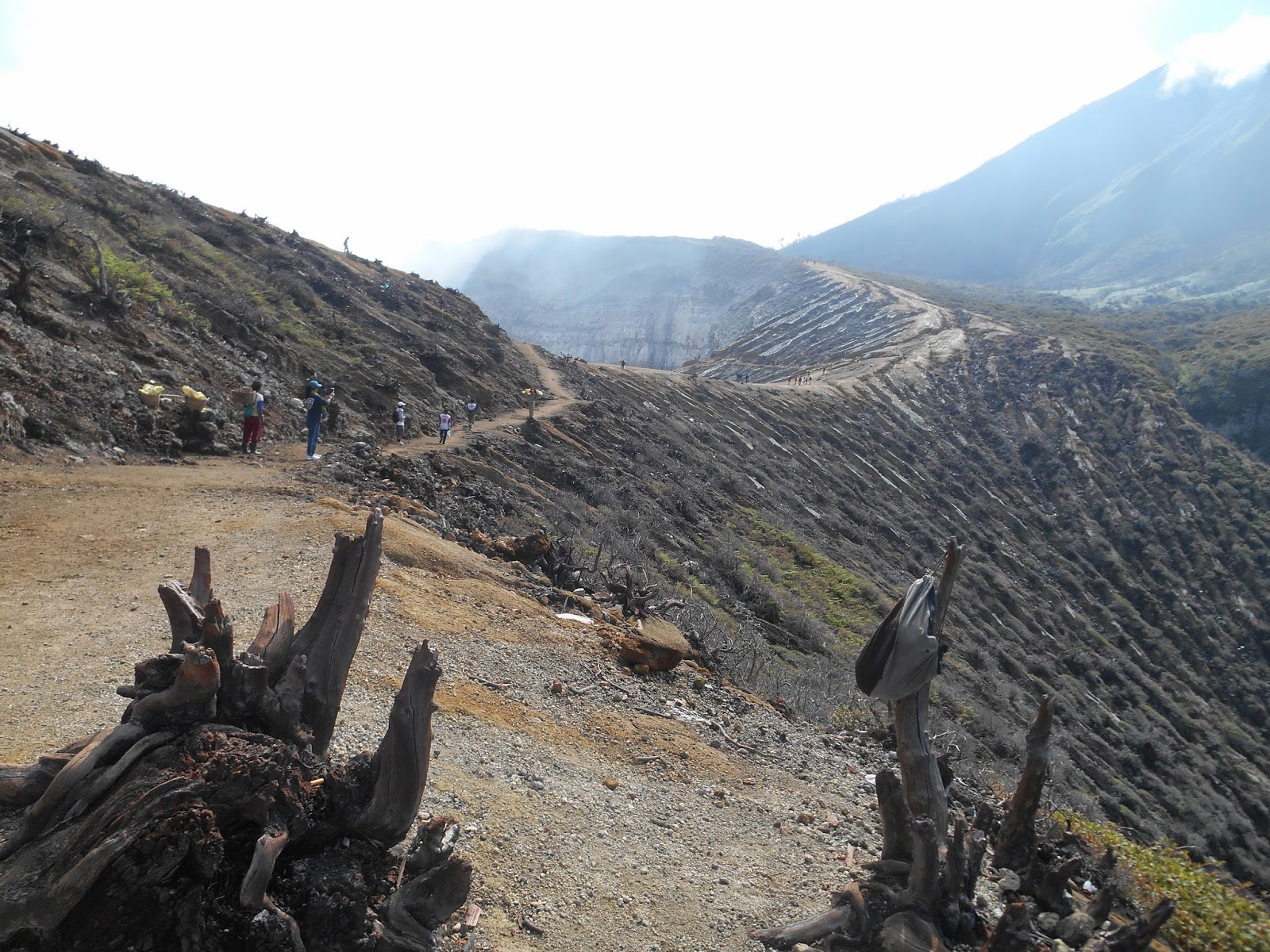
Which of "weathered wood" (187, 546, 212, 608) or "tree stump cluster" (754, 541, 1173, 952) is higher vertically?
"weathered wood" (187, 546, 212, 608)

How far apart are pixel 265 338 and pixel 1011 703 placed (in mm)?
20380

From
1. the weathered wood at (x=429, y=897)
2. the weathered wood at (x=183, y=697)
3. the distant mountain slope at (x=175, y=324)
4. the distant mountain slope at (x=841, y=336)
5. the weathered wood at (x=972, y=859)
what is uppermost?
the distant mountain slope at (x=841, y=336)

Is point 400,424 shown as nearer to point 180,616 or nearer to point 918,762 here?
point 180,616

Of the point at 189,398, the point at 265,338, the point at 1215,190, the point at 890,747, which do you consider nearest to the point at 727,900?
the point at 890,747

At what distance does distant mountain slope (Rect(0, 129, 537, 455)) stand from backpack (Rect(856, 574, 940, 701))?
10207mm

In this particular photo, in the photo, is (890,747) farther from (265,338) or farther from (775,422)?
(775,422)

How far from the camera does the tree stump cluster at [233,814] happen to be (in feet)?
7.19

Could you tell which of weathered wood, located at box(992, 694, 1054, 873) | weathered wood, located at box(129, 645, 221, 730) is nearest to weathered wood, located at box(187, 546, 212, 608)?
weathered wood, located at box(129, 645, 221, 730)

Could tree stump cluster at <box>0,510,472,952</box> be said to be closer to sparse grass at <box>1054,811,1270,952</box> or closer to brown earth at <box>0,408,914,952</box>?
brown earth at <box>0,408,914,952</box>

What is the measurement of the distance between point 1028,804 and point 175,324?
16176 millimetres

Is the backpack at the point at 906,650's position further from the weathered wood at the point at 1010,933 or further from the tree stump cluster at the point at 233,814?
the tree stump cluster at the point at 233,814

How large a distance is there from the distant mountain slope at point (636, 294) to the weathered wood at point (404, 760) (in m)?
75.4

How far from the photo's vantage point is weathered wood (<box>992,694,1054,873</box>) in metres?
5.05

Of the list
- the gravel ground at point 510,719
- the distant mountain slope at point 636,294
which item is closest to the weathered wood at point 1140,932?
the gravel ground at point 510,719
